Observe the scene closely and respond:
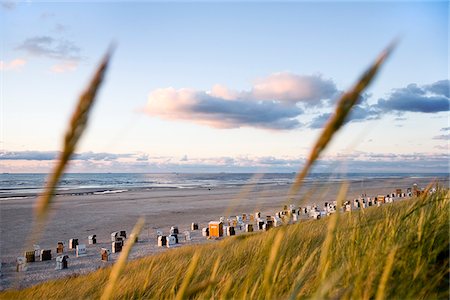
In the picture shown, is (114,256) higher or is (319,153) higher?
(319,153)

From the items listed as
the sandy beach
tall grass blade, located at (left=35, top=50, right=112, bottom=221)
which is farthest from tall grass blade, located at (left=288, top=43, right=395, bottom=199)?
the sandy beach

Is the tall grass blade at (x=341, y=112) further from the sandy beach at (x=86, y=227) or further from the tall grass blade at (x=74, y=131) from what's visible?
the sandy beach at (x=86, y=227)

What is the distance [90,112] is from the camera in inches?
35.3

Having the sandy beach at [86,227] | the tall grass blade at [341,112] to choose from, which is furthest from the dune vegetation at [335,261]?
the sandy beach at [86,227]

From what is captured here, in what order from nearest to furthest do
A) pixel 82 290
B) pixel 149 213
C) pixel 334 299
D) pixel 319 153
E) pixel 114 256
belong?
pixel 319 153
pixel 334 299
pixel 82 290
pixel 114 256
pixel 149 213

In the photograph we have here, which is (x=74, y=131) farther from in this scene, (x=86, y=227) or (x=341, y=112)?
(x=86, y=227)

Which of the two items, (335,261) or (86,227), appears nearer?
(335,261)

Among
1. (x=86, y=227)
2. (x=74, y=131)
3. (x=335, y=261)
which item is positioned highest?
(x=74, y=131)

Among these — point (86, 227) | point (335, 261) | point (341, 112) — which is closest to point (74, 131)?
point (341, 112)

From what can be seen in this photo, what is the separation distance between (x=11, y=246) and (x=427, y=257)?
1513 centimetres

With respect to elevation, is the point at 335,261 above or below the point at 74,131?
below

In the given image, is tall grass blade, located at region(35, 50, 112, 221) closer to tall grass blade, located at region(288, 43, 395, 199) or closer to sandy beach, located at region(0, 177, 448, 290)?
tall grass blade, located at region(288, 43, 395, 199)

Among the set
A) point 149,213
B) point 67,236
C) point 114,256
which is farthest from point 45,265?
point 149,213

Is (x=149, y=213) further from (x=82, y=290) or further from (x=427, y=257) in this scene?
(x=427, y=257)
